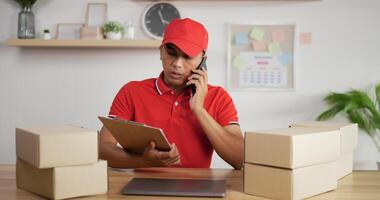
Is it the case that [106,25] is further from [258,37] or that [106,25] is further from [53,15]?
[258,37]

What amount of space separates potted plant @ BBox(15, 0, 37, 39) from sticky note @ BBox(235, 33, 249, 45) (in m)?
1.43

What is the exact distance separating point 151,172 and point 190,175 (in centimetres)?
15

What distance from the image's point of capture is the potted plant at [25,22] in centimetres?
318

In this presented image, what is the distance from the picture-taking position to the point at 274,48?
3238mm

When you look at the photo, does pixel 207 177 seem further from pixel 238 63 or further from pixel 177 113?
pixel 238 63

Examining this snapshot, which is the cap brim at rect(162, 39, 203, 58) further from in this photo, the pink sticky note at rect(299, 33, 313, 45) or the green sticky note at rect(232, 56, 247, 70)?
the pink sticky note at rect(299, 33, 313, 45)

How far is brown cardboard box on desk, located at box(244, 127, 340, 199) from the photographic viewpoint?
46.9 inches

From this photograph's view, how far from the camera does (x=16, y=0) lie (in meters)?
3.21

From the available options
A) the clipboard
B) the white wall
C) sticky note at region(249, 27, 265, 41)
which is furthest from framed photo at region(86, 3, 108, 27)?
the clipboard

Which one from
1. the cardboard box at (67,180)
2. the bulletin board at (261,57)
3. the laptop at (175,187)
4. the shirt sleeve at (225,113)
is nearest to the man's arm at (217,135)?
the shirt sleeve at (225,113)

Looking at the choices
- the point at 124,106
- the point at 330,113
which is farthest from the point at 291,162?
the point at 330,113

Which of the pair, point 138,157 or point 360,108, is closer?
point 138,157

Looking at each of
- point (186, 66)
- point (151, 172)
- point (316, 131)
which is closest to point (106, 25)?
point (186, 66)

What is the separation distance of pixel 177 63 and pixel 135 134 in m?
0.49
